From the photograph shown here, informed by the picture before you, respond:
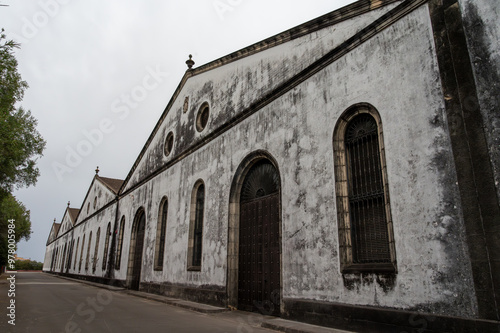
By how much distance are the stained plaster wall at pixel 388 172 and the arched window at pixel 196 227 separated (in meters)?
1.16

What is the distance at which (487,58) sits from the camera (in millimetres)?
4816

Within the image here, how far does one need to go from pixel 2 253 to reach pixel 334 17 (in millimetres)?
29520

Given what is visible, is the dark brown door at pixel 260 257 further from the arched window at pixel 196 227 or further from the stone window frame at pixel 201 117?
the stone window frame at pixel 201 117

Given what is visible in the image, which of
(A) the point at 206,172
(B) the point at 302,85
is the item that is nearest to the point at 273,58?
(B) the point at 302,85

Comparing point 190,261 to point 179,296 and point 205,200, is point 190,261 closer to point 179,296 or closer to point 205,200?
point 179,296

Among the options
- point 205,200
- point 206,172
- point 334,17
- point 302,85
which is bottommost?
point 205,200

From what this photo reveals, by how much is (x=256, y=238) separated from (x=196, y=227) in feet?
12.9

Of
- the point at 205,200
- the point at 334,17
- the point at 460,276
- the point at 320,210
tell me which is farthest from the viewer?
the point at 205,200

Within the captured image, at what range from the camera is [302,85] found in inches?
322

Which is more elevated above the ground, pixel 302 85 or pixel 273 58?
pixel 273 58

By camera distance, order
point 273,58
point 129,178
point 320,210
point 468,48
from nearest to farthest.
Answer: point 468,48
point 320,210
point 273,58
point 129,178

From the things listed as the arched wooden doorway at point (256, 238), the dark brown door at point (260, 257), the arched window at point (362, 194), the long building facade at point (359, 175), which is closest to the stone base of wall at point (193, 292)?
the long building facade at point (359, 175)

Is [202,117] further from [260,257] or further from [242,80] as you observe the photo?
[260,257]

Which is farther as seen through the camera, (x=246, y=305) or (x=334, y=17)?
(x=246, y=305)
